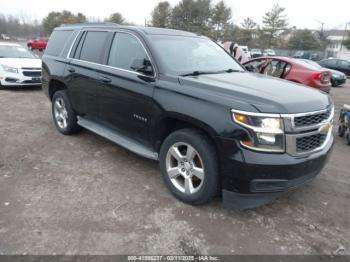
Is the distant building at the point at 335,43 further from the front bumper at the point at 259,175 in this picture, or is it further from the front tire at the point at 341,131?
the front bumper at the point at 259,175

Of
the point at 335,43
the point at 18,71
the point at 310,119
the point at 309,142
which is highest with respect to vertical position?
the point at 335,43

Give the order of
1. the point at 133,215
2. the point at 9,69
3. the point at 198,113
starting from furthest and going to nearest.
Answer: the point at 9,69, the point at 133,215, the point at 198,113

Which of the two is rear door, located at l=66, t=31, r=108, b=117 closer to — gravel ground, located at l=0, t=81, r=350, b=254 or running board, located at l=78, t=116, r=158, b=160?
running board, located at l=78, t=116, r=158, b=160

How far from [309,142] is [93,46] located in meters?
3.50

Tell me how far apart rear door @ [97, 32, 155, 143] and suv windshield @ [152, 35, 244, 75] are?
23cm

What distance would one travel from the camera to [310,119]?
3242 mm

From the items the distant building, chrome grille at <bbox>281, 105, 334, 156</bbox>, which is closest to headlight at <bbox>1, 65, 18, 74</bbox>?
chrome grille at <bbox>281, 105, 334, 156</bbox>

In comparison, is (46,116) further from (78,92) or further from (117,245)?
(117,245)

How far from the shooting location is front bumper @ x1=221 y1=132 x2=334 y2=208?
2988 millimetres

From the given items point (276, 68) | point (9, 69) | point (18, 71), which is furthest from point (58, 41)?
point (276, 68)

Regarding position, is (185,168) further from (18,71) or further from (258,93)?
(18,71)

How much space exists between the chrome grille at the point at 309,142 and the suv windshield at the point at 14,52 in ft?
35.0

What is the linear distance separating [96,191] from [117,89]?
1375 millimetres

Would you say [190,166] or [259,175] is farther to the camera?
[190,166]
